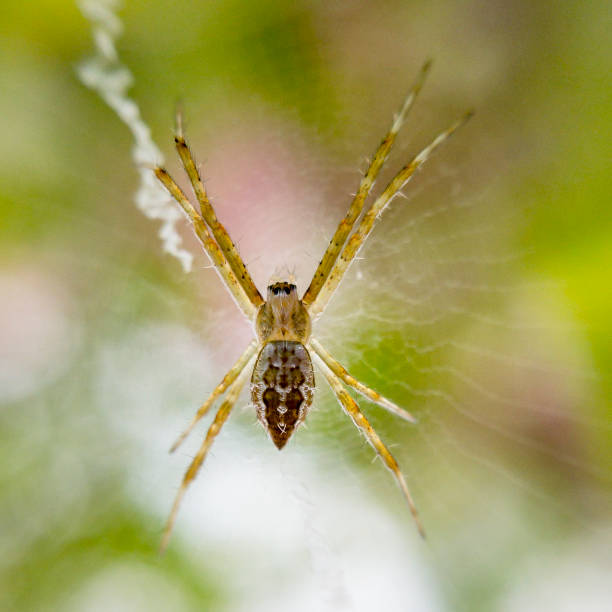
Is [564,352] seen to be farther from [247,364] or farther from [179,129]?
[179,129]

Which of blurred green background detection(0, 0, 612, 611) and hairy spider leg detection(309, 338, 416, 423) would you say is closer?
hairy spider leg detection(309, 338, 416, 423)

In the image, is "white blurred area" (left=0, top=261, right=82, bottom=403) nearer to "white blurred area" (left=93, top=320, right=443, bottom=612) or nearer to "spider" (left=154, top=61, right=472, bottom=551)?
"white blurred area" (left=93, top=320, right=443, bottom=612)

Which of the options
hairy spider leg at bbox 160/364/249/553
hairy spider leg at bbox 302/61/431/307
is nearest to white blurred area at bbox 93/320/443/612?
hairy spider leg at bbox 160/364/249/553

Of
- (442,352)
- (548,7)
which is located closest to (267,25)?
(548,7)

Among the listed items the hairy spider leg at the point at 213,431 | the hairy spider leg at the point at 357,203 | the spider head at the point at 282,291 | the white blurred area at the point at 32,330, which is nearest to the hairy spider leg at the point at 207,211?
the spider head at the point at 282,291

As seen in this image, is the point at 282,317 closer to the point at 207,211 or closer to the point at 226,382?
the point at 226,382

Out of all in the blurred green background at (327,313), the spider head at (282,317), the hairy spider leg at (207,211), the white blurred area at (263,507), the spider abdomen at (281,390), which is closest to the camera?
the spider abdomen at (281,390)

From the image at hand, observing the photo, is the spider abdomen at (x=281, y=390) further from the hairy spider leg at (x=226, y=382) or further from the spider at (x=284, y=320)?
the hairy spider leg at (x=226, y=382)

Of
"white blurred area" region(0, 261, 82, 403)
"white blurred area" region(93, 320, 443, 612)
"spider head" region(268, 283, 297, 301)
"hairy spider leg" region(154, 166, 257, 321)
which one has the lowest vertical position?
"white blurred area" region(93, 320, 443, 612)
